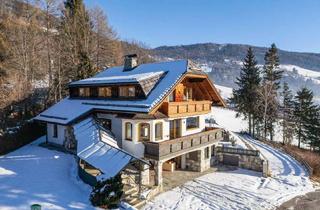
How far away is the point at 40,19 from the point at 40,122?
1665cm

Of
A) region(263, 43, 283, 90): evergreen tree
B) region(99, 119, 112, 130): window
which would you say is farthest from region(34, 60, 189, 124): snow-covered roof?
region(263, 43, 283, 90): evergreen tree

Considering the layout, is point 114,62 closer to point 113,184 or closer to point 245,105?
point 245,105

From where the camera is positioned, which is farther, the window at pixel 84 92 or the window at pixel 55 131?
the window at pixel 84 92

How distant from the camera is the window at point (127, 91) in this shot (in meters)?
21.3

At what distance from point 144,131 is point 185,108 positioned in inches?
151

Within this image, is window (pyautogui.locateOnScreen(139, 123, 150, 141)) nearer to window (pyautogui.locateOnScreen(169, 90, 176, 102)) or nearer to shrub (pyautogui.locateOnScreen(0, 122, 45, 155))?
window (pyautogui.locateOnScreen(169, 90, 176, 102))

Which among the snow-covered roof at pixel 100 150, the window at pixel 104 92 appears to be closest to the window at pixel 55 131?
the snow-covered roof at pixel 100 150

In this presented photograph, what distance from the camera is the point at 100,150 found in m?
17.3

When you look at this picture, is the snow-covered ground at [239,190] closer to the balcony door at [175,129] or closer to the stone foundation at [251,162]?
the stone foundation at [251,162]

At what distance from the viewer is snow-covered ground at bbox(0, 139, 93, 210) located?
46.8 feet

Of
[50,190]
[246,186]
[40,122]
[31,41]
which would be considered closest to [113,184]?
[50,190]

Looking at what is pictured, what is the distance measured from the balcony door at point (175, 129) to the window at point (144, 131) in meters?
2.68

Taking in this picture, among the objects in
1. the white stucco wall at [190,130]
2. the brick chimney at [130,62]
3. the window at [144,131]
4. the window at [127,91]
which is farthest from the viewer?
the brick chimney at [130,62]

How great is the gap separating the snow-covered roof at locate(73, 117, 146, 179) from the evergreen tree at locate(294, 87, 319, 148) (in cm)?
3509
